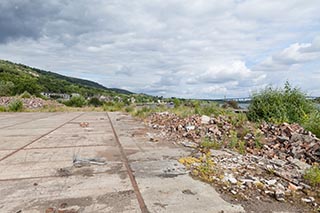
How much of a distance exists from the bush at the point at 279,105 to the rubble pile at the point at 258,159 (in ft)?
5.54

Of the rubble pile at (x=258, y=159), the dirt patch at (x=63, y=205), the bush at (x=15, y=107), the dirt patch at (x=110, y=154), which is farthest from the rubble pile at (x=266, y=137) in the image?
the bush at (x=15, y=107)

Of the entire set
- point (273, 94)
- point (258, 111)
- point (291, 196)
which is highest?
point (273, 94)

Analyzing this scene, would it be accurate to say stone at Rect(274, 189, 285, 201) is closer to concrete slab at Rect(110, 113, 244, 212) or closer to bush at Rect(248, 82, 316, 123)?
concrete slab at Rect(110, 113, 244, 212)

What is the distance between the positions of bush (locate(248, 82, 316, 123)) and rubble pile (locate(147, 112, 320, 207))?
1688mm

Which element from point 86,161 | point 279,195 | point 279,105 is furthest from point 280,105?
point 86,161

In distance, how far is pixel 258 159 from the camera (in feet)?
12.5

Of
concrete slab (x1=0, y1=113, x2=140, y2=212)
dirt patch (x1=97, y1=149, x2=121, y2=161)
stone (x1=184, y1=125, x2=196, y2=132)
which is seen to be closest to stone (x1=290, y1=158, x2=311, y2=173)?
concrete slab (x1=0, y1=113, x2=140, y2=212)

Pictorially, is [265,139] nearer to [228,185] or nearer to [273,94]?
[228,185]

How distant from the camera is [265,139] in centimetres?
499

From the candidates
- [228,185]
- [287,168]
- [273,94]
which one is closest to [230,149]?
[287,168]

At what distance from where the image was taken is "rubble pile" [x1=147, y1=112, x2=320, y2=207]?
2.65 meters

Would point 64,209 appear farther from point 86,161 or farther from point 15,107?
point 15,107

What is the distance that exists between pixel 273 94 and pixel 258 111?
0.73 metres

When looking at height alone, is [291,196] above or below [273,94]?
below
